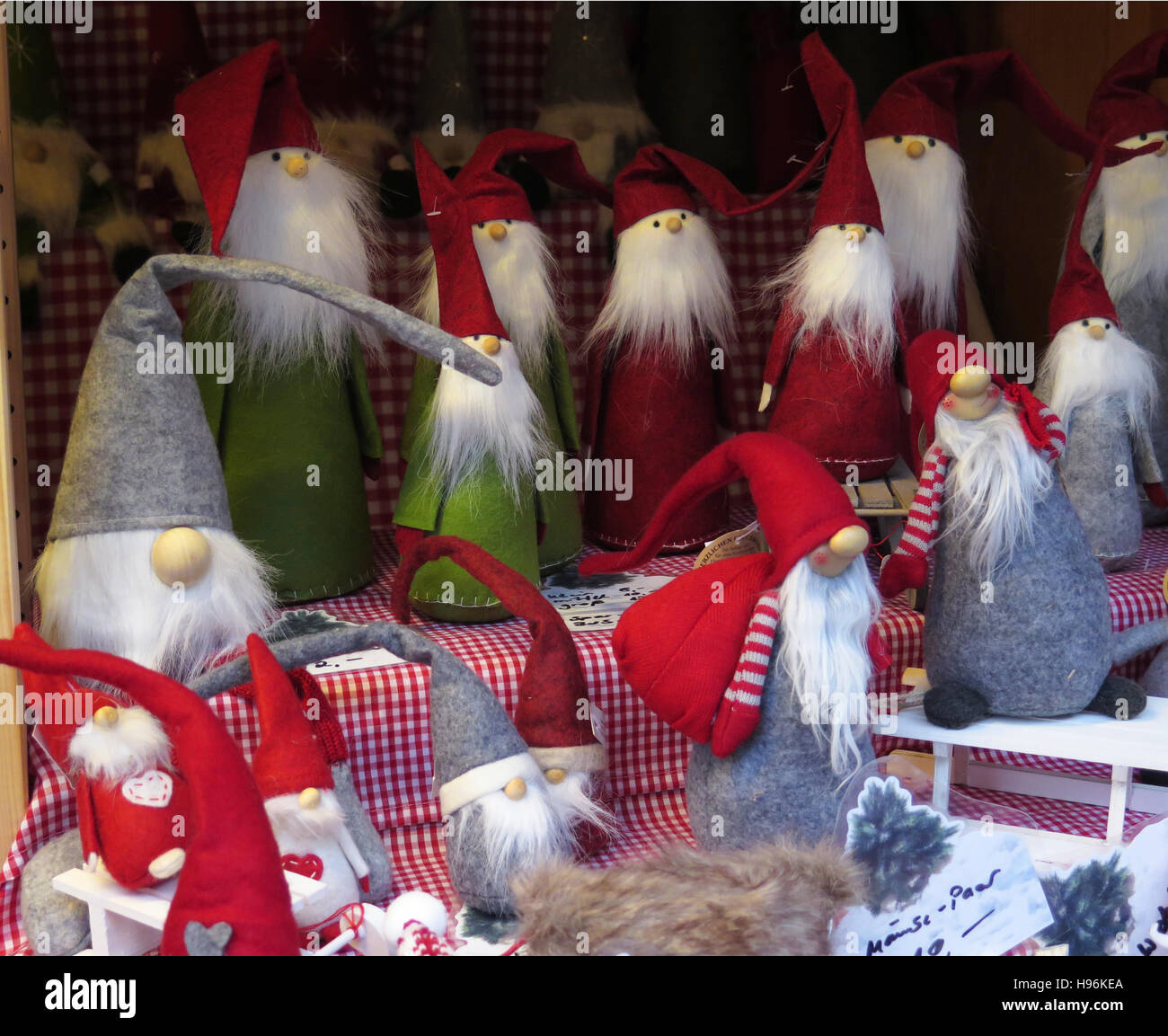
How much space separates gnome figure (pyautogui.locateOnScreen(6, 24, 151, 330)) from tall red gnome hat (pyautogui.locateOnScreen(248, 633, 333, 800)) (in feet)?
1.93

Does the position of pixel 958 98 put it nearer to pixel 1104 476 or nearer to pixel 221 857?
pixel 1104 476

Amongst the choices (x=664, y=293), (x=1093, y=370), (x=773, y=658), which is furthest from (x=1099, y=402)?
(x=773, y=658)

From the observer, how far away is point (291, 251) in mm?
1267

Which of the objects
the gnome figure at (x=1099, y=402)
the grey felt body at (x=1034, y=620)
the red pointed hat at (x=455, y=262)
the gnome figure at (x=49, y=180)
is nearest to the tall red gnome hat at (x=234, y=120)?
the red pointed hat at (x=455, y=262)

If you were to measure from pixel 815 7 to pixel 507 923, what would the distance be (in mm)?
1171

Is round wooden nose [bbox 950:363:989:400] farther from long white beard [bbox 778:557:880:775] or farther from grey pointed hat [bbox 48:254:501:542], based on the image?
grey pointed hat [bbox 48:254:501:542]

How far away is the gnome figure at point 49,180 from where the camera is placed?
134 cm

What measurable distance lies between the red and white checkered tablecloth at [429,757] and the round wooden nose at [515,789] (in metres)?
0.15

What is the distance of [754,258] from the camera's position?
5.59ft

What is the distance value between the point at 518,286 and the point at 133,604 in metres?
0.50

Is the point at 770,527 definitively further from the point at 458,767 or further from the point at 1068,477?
the point at 1068,477

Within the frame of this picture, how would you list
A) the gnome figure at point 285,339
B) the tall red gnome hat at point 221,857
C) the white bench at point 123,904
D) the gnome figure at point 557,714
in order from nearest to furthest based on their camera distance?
the tall red gnome hat at point 221,857, the white bench at point 123,904, the gnome figure at point 557,714, the gnome figure at point 285,339

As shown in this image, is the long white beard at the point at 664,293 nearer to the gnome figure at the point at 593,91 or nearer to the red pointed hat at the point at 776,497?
the gnome figure at the point at 593,91

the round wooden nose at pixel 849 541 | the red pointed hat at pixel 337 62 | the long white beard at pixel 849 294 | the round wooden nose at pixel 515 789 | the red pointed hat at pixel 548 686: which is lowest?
the round wooden nose at pixel 515 789
